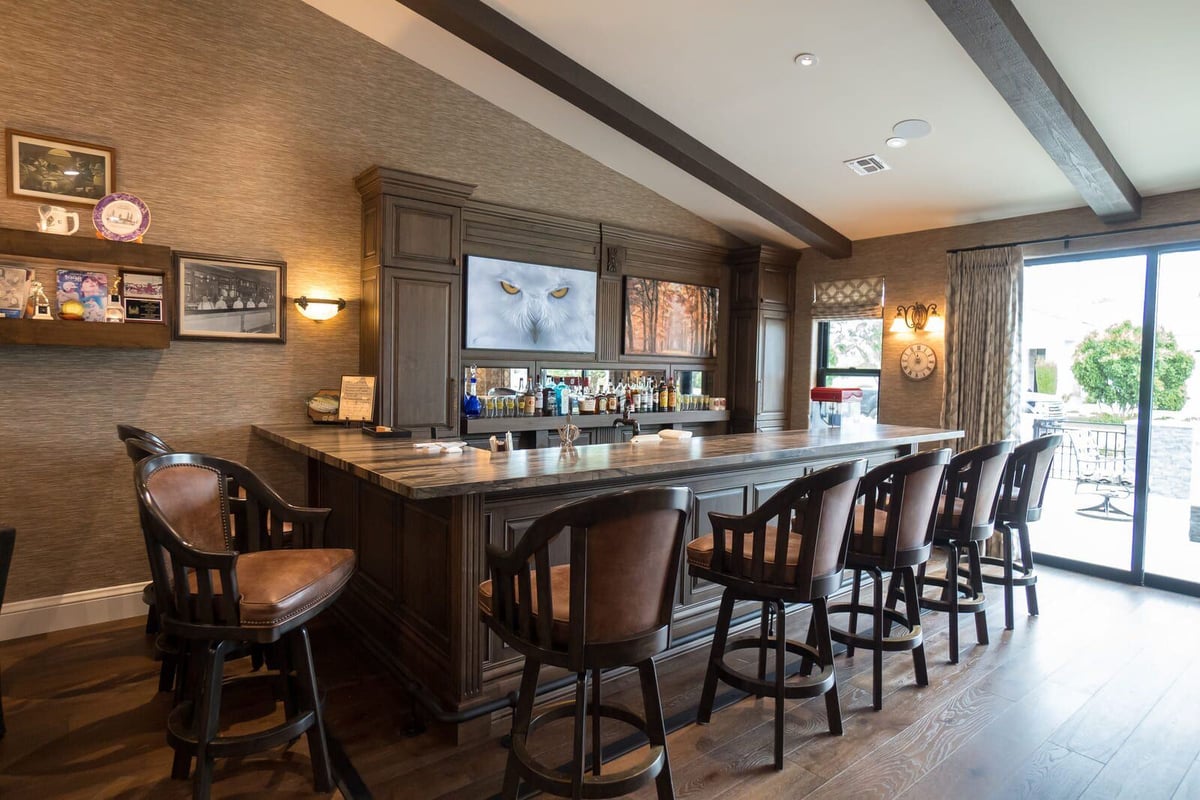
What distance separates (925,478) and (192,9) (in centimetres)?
475

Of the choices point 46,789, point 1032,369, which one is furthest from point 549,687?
point 1032,369

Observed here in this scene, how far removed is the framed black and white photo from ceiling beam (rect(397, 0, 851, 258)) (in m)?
1.87

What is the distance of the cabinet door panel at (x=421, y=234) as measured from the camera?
4.24 m

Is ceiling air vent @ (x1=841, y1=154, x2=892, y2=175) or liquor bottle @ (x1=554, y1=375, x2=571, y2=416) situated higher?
ceiling air vent @ (x1=841, y1=154, x2=892, y2=175)

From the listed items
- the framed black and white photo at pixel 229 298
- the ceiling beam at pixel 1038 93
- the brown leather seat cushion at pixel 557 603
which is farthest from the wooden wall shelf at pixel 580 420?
the ceiling beam at pixel 1038 93

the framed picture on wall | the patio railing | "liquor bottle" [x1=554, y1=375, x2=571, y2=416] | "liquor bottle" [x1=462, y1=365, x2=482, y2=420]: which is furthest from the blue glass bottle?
the patio railing

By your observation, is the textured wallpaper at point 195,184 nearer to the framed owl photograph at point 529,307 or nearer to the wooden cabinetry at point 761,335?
the framed owl photograph at point 529,307

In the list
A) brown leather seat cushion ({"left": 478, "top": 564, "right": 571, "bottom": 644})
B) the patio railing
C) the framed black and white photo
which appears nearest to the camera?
brown leather seat cushion ({"left": 478, "top": 564, "right": 571, "bottom": 644})

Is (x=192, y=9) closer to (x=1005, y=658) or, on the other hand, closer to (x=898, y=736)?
(x=898, y=736)

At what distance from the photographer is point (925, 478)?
281cm

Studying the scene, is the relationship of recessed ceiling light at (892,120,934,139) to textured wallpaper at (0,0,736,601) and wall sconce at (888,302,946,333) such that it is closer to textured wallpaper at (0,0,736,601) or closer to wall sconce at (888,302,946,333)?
wall sconce at (888,302,946,333)

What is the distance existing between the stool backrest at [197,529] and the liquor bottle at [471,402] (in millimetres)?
2141

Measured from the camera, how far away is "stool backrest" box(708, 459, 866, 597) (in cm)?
229

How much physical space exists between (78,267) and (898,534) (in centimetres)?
438
